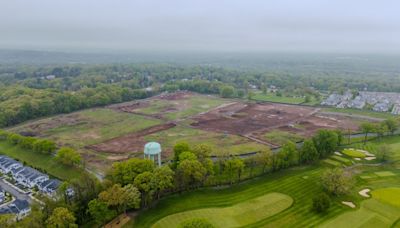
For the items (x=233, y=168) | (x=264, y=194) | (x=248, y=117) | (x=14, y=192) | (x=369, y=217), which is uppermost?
(x=233, y=168)

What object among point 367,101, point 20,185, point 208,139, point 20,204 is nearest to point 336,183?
point 208,139

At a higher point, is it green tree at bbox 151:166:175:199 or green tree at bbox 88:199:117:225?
green tree at bbox 151:166:175:199

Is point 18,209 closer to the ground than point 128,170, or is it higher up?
closer to the ground

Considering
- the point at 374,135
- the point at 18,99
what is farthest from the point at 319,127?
the point at 18,99

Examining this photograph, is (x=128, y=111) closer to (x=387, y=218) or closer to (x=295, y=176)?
(x=295, y=176)

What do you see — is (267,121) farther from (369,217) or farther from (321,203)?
(369,217)

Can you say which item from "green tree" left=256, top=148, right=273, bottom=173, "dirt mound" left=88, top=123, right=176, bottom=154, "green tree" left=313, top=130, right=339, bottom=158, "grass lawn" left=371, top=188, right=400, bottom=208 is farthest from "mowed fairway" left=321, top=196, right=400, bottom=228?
"dirt mound" left=88, top=123, right=176, bottom=154

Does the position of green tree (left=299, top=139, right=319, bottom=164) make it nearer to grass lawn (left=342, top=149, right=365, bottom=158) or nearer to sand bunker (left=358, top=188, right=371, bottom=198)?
grass lawn (left=342, top=149, right=365, bottom=158)
